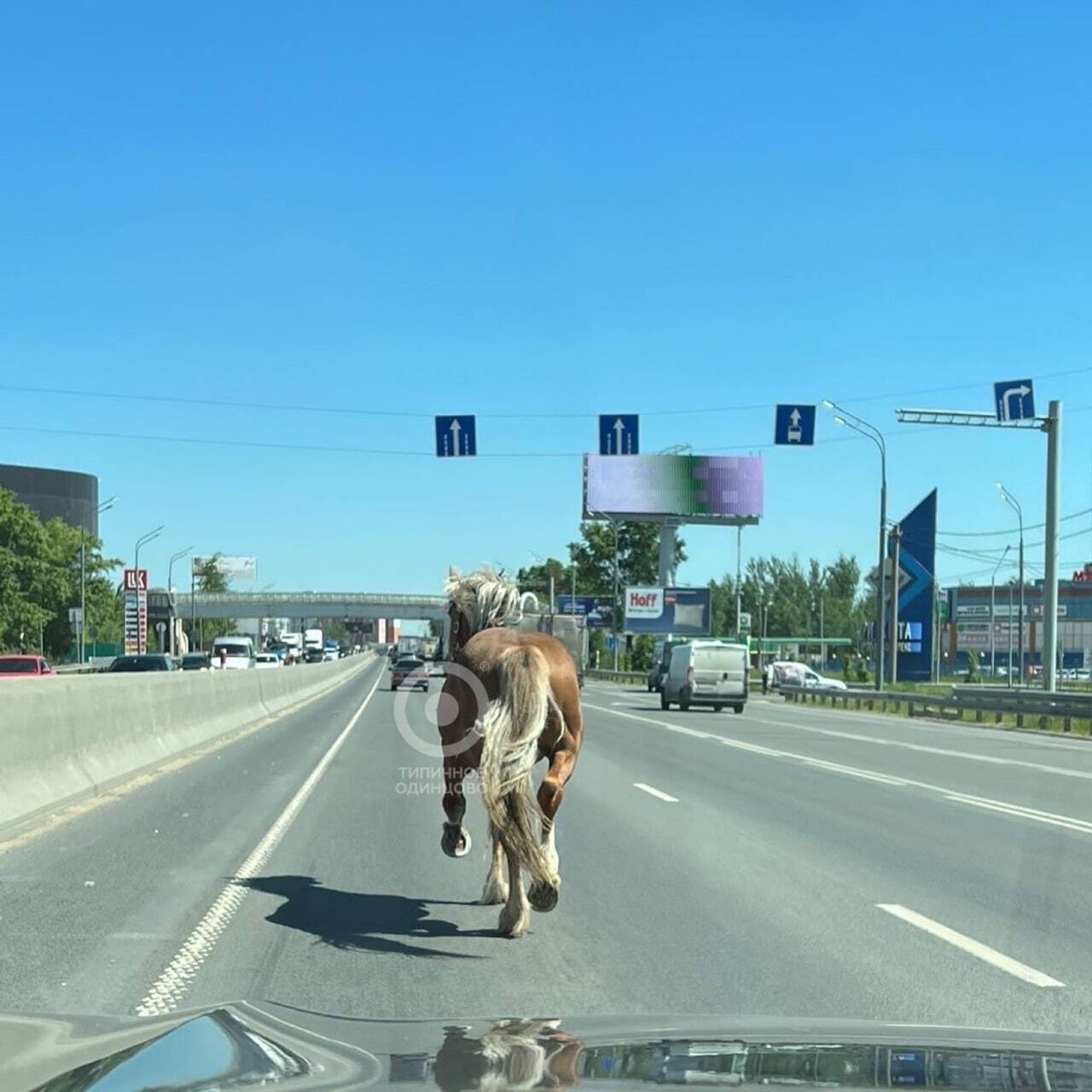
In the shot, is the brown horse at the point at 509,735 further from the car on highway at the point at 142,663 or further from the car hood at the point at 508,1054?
the car on highway at the point at 142,663

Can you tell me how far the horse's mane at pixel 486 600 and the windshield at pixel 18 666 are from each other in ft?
Result: 95.7

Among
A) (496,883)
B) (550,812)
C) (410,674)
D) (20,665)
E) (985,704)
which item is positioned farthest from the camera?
(410,674)

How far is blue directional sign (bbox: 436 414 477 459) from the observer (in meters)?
38.3

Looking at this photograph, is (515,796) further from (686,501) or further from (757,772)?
(686,501)

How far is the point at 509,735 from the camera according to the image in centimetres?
741

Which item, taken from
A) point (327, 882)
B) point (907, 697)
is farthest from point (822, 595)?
point (327, 882)

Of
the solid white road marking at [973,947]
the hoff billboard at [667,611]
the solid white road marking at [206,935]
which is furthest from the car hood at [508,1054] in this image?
the hoff billboard at [667,611]

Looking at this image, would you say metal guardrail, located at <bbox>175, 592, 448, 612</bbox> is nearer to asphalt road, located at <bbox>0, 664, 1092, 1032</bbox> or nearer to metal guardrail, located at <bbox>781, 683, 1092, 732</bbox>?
metal guardrail, located at <bbox>781, 683, 1092, 732</bbox>

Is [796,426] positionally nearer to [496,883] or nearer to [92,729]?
[92,729]

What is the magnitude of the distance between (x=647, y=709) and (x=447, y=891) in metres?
32.9

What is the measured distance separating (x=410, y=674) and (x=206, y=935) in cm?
5464

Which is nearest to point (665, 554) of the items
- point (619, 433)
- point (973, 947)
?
point (619, 433)

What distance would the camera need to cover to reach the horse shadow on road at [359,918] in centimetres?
768

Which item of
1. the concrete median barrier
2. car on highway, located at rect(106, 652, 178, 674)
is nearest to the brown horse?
the concrete median barrier
